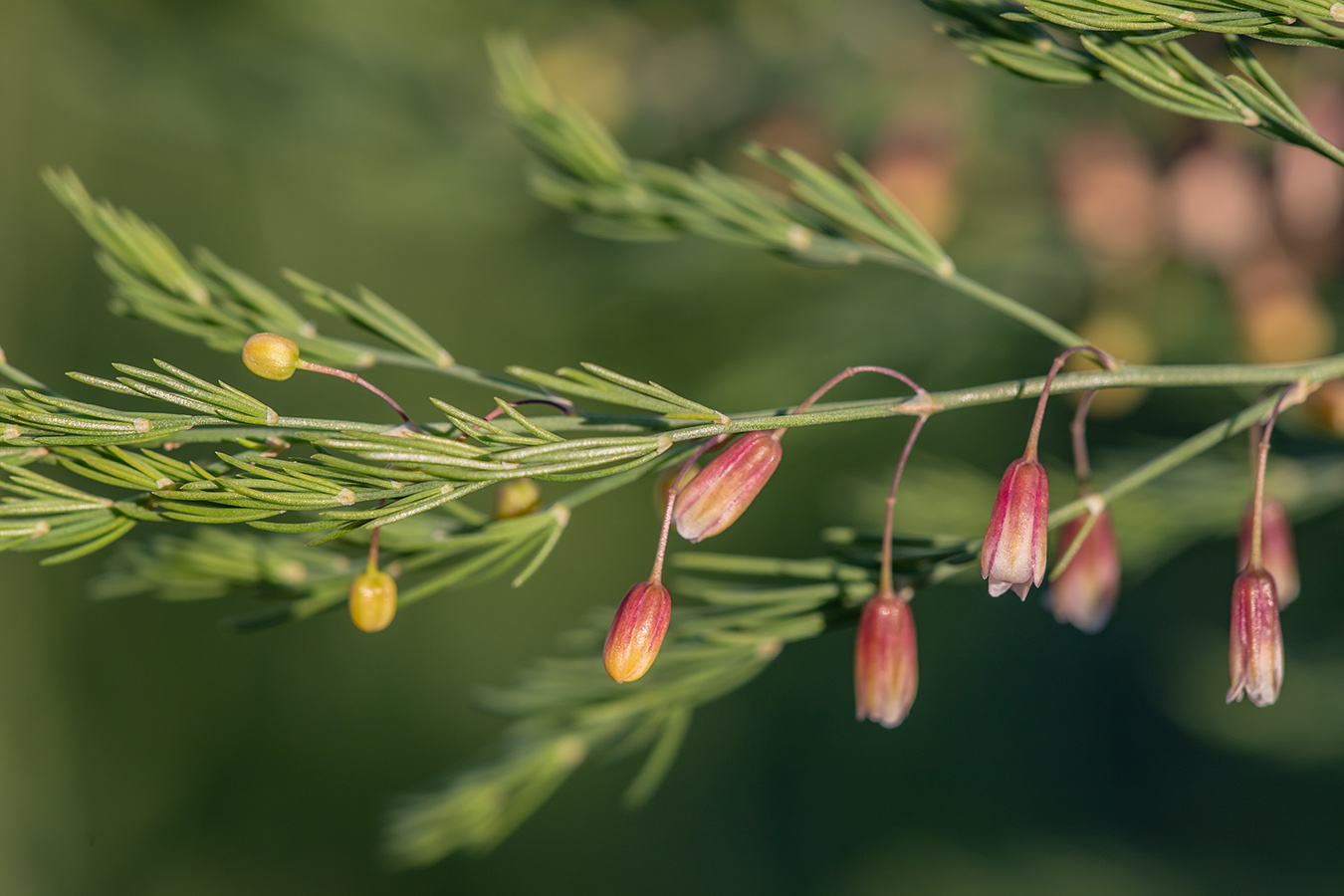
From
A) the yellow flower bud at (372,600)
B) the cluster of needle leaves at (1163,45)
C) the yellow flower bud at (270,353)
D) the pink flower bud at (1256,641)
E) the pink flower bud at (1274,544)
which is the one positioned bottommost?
the yellow flower bud at (372,600)

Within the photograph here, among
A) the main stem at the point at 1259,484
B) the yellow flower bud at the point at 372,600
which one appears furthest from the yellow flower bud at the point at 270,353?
the main stem at the point at 1259,484

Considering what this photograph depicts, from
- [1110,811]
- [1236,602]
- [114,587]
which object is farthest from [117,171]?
[1110,811]

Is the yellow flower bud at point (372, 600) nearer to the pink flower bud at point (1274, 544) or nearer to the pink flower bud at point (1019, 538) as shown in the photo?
the pink flower bud at point (1019, 538)

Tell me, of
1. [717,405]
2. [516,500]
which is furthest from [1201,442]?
[717,405]

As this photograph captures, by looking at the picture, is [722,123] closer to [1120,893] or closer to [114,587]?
[114,587]

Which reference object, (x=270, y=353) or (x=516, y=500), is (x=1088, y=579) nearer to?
(x=516, y=500)

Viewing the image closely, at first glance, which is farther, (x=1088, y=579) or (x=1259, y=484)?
(x=1088, y=579)

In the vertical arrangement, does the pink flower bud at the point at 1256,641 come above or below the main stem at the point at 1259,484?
below
